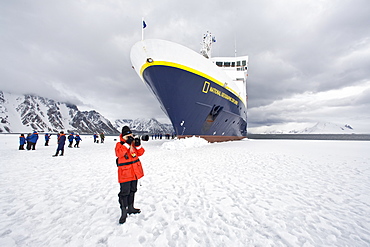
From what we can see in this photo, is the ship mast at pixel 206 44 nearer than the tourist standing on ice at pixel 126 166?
No

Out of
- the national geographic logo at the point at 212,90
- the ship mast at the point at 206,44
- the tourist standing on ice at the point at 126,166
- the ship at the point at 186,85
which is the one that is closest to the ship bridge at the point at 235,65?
the ship mast at the point at 206,44

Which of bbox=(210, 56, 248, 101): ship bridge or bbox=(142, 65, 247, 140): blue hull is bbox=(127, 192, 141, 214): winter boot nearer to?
bbox=(142, 65, 247, 140): blue hull

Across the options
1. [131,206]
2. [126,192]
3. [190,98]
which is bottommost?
[131,206]

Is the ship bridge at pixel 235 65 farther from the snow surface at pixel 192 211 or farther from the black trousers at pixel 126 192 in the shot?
the black trousers at pixel 126 192

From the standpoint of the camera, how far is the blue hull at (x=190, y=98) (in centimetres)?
1027

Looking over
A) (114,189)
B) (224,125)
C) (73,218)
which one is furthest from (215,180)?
(224,125)

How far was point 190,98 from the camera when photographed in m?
11.1

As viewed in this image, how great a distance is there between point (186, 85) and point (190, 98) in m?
0.99

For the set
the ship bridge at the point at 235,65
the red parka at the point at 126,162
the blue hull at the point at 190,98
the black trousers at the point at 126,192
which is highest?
the ship bridge at the point at 235,65

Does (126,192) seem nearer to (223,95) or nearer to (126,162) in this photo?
(126,162)

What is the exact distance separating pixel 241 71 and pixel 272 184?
2023 centimetres

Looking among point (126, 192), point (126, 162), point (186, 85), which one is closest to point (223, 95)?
point (186, 85)

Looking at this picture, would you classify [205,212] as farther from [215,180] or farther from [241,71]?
[241,71]

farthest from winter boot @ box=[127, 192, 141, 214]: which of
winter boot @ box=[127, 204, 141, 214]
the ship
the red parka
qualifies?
the ship
